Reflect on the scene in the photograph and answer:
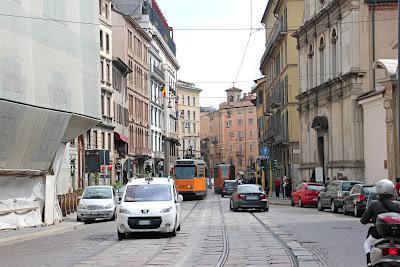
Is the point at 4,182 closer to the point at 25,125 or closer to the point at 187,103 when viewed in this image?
the point at 25,125

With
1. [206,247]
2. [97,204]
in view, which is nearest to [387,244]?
[206,247]

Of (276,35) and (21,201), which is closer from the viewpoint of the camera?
(21,201)

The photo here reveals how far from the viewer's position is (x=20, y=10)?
24766mm

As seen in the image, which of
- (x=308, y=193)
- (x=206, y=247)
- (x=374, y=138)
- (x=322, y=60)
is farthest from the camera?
(x=322, y=60)

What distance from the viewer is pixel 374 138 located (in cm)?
4128

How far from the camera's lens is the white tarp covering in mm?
23938

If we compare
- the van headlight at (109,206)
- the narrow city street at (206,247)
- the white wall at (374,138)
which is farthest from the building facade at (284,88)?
the narrow city street at (206,247)

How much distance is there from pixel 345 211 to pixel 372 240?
22.7m

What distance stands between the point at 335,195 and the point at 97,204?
11365 millimetres

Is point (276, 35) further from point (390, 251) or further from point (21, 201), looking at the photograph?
point (390, 251)

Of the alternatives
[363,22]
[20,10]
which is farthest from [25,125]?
[363,22]

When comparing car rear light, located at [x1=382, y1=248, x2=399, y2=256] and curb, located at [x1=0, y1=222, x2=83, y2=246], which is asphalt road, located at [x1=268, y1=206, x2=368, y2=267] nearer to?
car rear light, located at [x1=382, y1=248, x2=399, y2=256]

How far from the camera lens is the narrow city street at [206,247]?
46.2ft

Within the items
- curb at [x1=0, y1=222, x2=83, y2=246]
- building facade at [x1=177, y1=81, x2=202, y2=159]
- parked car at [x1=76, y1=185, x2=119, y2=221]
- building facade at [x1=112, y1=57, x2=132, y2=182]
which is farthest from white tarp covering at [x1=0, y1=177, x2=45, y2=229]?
building facade at [x1=177, y1=81, x2=202, y2=159]
